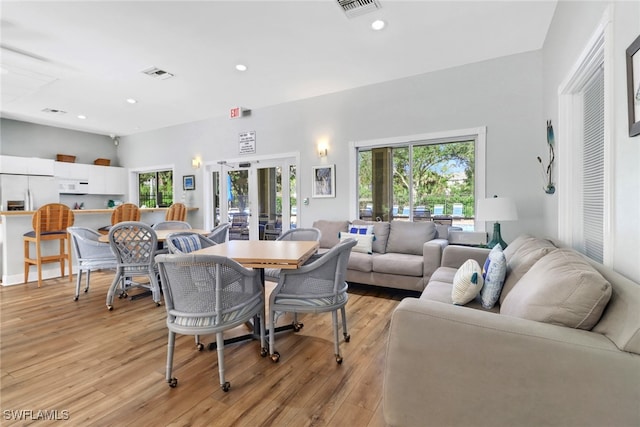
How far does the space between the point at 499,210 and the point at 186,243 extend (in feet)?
10.4

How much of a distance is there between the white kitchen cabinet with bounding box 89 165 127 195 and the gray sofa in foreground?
Answer: 28.3ft

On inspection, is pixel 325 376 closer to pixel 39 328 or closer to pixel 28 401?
pixel 28 401

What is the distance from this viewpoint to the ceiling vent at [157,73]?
13.5ft

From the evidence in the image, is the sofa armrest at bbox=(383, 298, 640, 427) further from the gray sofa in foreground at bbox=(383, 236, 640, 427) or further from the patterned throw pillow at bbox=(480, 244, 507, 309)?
the patterned throw pillow at bbox=(480, 244, 507, 309)

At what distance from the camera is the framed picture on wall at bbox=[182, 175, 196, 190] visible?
6825mm

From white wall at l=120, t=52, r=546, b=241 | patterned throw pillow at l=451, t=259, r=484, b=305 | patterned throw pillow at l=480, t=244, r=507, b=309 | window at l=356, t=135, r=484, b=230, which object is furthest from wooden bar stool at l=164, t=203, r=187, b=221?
patterned throw pillow at l=480, t=244, r=507, b=309

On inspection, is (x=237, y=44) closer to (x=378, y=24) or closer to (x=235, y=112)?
(x=378, y=24)

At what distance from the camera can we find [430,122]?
427 cm

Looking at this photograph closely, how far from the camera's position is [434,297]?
2133mm

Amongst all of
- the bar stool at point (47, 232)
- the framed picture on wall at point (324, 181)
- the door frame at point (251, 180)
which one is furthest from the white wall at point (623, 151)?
the bar stool at point (47, 232)

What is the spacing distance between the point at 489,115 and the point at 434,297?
294 centimetres

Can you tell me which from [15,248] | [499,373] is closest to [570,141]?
[499,373]

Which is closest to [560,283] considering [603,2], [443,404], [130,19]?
[443,404]

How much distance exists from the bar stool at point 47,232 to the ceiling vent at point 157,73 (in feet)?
7.49
